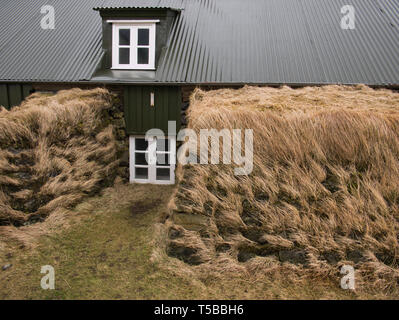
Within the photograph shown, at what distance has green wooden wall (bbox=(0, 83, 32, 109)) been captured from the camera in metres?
8.30

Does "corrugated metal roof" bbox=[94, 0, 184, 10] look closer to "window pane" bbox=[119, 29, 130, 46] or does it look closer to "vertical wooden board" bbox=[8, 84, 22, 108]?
"window pane" bbox=[119, 29, 130, 46]

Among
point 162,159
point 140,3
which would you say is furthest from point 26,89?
point 140,3

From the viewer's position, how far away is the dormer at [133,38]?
810cm

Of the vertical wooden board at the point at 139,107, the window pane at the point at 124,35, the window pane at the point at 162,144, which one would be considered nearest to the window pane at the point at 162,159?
the window pane at the point at 162,144

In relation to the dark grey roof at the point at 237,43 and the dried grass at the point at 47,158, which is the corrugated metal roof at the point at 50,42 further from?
the dried grass at the point at 47,158

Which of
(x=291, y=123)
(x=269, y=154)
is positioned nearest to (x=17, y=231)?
(x=269, y=154)

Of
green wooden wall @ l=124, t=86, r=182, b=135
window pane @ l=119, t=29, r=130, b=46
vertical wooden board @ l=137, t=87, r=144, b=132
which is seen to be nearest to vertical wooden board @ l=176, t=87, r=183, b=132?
green wooden wall @ l=124, t=86, r=182, b=135

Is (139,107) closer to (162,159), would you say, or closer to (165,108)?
(165,108)

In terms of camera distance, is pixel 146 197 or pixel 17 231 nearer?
pixel 17 231

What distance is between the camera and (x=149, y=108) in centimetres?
798

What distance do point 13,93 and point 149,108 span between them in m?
4.24

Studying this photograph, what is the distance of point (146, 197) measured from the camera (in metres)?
7.27

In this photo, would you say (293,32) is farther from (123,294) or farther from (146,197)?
(123,294)

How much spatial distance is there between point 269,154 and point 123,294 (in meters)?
2.83
